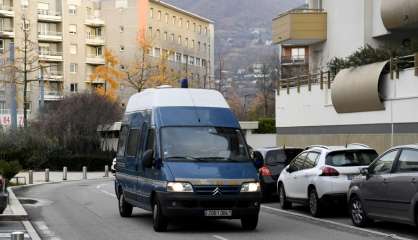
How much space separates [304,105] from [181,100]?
2146 cm

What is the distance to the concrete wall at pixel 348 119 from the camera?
86.5 feet

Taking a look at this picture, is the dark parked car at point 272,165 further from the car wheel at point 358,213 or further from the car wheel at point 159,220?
the car wheel at point 159,220

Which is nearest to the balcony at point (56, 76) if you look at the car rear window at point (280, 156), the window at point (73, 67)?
the window at point (73, 67)

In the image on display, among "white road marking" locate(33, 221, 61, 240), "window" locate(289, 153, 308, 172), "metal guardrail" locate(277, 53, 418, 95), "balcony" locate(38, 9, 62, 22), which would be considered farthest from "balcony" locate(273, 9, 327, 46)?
"balcony" locate(38, 9, 62, 22)

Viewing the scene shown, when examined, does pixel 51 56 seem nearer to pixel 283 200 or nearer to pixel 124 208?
pixel 283 200

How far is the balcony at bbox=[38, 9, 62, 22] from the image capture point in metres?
102

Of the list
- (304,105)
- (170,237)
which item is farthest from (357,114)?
(170,237)

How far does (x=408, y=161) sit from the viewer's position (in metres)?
13.3

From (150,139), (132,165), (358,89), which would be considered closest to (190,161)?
(150,139)

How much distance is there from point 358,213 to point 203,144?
338 cm

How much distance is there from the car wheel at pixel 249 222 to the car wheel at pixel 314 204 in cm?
269

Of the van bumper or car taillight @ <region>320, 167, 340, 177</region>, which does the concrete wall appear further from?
the van bumper

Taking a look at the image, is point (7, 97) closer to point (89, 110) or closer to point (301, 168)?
point (89, 110)

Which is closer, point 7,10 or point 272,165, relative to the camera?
point 272,165
